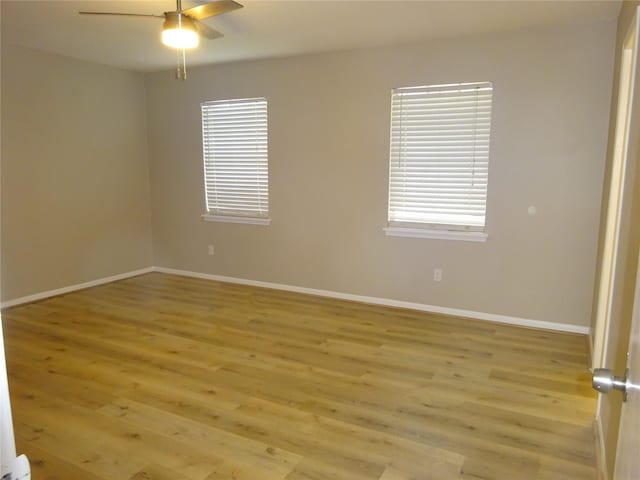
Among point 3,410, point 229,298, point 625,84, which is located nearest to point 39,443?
point 3,410

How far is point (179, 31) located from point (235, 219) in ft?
9.18

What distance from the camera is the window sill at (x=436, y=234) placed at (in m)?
4.12

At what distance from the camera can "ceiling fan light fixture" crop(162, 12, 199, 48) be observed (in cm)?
281

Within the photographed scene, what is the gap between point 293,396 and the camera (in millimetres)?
2781

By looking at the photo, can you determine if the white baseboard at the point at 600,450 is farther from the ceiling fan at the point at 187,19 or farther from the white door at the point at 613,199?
the ceiling fan at the point at 187,19

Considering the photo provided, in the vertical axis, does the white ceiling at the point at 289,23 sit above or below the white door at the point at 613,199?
above

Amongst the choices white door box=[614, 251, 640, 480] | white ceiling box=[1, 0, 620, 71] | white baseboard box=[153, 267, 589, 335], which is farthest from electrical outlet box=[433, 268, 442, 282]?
white door box=[614, 251, 640, 480]

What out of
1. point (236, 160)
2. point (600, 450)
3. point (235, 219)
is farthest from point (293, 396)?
point (236, 160)

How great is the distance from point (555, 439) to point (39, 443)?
2630 mm

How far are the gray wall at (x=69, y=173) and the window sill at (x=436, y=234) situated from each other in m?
3.34

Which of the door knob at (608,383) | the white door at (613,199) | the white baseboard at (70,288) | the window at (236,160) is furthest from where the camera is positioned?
the window at (236,160)

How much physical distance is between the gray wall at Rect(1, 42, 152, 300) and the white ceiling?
0.45 metres

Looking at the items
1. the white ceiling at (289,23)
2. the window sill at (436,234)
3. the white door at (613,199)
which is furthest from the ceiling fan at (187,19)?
the window sill at (436,234)

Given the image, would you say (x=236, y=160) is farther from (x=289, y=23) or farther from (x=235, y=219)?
(x=289, y=23)
